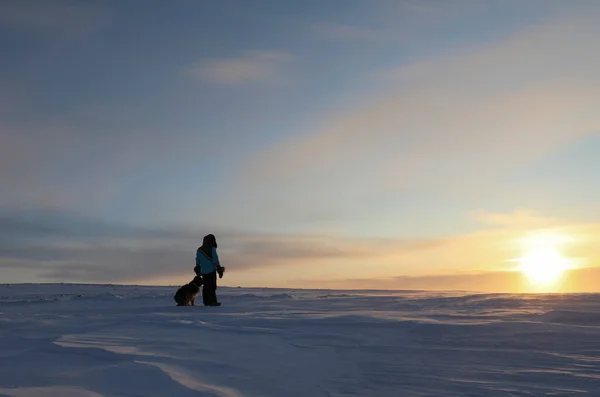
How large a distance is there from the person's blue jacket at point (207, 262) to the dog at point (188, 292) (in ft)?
0.79

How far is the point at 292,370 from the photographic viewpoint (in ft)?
15.5

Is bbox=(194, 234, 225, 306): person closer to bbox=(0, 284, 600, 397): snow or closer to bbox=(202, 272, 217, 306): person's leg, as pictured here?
bbox=(202, 272, 217, 306): person's leg

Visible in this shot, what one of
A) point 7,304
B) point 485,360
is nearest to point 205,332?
point 485,360

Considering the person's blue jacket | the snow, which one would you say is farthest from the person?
the snow

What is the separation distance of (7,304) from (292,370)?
9655 millimetres

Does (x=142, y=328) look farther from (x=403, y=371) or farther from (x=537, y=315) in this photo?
(x=537, y=315)

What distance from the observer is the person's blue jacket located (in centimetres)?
1302

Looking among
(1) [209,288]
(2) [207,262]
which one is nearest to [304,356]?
(1) [209,288]

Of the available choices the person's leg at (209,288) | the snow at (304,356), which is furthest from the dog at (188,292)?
the snow at (304,356)

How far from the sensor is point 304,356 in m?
5.30

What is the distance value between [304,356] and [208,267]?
26.4 feet

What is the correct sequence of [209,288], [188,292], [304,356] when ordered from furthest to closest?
[209,288], [188,292], [304,356]

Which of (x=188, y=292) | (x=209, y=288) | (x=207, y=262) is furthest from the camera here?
(x=207, y=262)

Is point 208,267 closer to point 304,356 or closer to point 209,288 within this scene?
point 209,288
